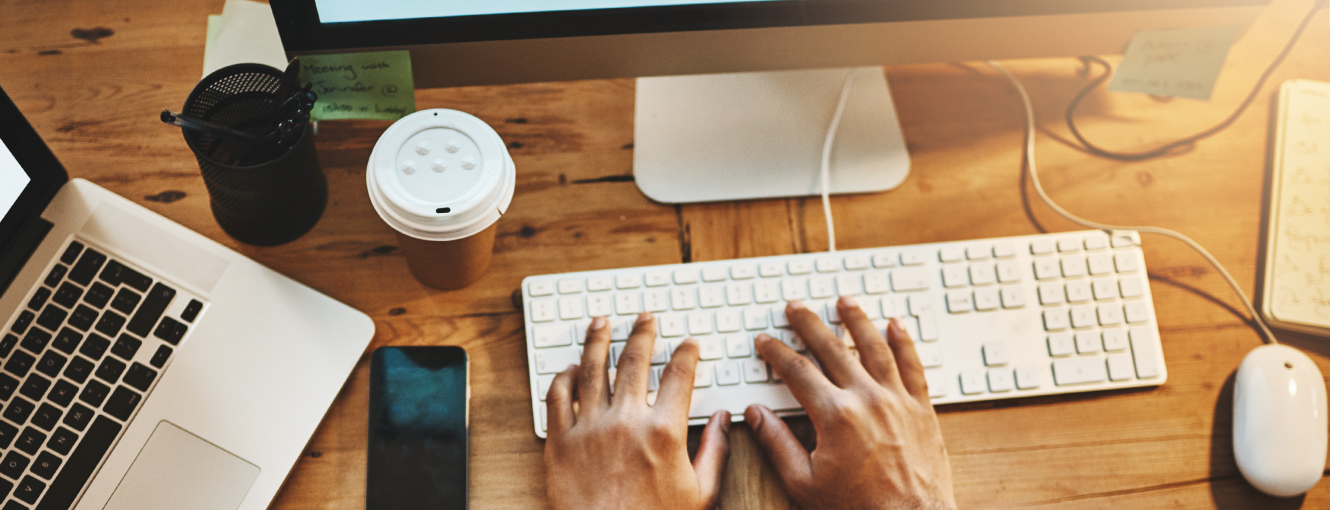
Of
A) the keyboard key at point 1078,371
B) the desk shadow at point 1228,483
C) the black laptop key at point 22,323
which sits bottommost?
the desk shadow at point 1228,483

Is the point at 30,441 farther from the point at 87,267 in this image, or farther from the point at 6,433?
the point at 87,267

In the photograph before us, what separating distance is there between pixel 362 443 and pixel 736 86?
1.46 ft

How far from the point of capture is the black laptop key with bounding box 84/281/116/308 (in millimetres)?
526

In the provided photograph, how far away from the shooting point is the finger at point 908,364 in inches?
23.0

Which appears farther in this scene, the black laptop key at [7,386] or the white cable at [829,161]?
the white cable at [829,161]

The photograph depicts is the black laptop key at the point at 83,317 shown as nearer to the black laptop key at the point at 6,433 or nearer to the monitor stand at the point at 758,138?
the black laptop key at the point at 6,433

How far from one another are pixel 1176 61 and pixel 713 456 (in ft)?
1.55

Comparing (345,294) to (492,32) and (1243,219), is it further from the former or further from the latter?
(1243,219)

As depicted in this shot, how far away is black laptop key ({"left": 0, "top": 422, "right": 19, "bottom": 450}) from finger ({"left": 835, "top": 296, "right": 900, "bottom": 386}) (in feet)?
1.95

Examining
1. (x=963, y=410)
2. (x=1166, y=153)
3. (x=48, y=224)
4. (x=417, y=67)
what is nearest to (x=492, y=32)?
(x=417, y=67)

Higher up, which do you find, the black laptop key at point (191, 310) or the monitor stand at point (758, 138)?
the monitor stand at point (758, 138)

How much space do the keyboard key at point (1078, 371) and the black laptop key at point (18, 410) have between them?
29.8 inches

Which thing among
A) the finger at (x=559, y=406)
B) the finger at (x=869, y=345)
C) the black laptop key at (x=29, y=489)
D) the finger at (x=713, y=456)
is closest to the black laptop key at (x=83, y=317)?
the black laptop key at (x=29, y=489)

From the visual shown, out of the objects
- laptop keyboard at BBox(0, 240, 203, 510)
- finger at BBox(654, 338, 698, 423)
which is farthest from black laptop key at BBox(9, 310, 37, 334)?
finger at BBox(654, 338, 698, 423)
